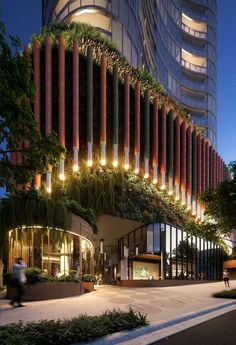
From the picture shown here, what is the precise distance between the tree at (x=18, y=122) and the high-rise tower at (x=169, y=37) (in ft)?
146

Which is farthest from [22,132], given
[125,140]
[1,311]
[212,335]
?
[125,140]

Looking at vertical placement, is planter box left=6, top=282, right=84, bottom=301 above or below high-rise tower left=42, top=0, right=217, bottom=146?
below

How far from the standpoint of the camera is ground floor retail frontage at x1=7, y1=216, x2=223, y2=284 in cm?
2389

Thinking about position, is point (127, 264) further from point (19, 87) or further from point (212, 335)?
point (19, 87)

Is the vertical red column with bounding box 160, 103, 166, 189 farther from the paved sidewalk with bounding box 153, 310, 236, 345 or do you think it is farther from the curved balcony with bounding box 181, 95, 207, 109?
the curved balcony with bounding box 181, 95, 207, 109

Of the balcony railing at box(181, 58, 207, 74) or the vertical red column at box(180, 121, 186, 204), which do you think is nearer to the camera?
the vertical red column at box(180, 121, 186, 204)

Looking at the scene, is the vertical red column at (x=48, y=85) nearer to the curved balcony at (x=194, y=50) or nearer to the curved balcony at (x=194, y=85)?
the curved balcony at (x=194, y=85)

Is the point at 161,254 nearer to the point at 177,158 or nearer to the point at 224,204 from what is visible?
the point at 177,158

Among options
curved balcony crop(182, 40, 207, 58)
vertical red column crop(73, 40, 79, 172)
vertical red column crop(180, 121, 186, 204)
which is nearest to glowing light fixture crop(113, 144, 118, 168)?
vertical red column crop(73, 40, 79, 172)

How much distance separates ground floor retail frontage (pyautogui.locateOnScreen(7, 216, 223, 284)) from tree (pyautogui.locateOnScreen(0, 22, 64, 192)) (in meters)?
15.0

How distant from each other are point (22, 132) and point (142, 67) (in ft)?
178

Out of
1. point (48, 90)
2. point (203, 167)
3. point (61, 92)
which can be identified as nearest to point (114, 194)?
point (61, 92)

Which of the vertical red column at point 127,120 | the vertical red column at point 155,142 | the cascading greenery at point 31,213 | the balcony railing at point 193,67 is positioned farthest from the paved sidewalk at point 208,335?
the balcony railing at point 193,67

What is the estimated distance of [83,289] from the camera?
24.5 meters
